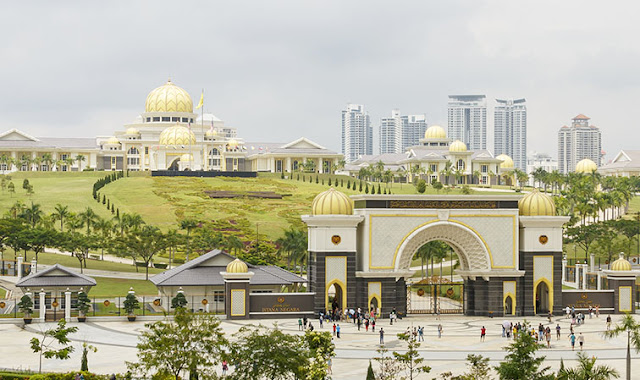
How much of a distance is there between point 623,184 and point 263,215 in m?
53.6

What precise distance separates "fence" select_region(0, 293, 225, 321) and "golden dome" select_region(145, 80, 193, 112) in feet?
327

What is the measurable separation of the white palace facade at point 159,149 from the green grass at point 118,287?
248 feet

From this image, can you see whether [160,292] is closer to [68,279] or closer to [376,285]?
[68,279]

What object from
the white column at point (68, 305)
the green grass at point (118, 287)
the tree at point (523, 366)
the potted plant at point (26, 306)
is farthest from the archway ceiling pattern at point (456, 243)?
the tree at point (523, 366)

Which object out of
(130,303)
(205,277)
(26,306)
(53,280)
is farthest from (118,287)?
(26,306)

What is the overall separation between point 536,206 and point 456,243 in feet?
21.3

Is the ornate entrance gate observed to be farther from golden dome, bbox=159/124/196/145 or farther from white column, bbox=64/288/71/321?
golden dome, bbox=159/124/196/145

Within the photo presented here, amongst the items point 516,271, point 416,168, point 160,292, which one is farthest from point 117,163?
point 516,271

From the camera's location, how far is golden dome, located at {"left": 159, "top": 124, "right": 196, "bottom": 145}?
15550 centimetres

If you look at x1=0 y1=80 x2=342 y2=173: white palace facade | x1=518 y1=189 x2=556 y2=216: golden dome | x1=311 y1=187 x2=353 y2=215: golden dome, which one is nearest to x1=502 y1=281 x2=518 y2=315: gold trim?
x1=518 y1=189 x2=556 y2=216: golden dome

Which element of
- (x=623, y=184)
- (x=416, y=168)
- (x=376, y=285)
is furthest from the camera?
(x=416, y=168)

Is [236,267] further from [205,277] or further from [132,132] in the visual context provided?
[132,132]

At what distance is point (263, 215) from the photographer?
113 metres

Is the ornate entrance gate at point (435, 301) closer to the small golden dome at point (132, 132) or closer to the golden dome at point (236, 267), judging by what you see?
the golden dome at point (236, 267)
